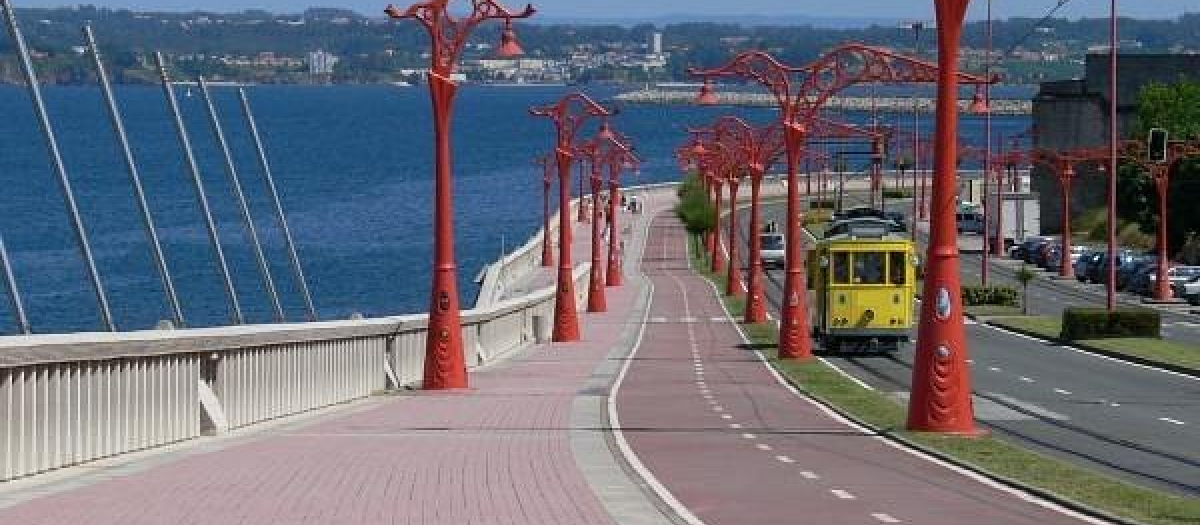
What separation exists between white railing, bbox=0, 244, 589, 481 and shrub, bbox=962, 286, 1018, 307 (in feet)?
148

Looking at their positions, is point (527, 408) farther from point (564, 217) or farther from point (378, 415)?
point (564, 217)

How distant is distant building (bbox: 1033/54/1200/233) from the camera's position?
435ft

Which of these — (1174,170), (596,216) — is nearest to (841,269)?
(596,216)

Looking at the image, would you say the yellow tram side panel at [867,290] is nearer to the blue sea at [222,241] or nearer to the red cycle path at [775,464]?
the red cycle path at [775,464]

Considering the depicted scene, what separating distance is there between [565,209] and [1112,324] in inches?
586

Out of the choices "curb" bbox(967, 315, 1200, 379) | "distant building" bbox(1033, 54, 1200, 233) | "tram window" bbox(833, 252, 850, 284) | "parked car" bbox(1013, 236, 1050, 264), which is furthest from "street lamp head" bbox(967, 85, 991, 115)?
"distant building" bbox(1033, 54, 1200, 233)

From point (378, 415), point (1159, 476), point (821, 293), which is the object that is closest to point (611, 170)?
point (821, 293)

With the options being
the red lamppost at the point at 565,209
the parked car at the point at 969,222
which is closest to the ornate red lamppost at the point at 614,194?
the red lamppost at the point at 565,209

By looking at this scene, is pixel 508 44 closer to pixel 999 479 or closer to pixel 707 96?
pixel 707 96

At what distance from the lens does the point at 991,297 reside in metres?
83.6

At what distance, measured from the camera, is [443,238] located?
39.7m

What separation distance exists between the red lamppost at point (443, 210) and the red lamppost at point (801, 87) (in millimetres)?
11334

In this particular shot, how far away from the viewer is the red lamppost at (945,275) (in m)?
28.8

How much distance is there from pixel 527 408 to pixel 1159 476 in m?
11.1
